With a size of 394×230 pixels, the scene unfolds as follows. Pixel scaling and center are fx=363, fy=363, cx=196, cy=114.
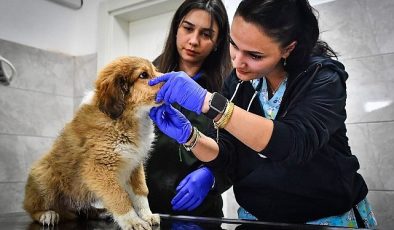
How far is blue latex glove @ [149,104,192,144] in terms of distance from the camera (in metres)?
1.35

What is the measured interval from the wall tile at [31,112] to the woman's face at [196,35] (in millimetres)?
1335

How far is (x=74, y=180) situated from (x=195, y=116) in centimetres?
71

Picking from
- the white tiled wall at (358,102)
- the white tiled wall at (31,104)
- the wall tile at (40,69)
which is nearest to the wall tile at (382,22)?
the white tiled wall at (358,102)

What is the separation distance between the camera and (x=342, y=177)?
1286 mm

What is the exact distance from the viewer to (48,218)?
4.17 ft

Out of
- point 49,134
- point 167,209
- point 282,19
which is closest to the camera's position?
point 282,19

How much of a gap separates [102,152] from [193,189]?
0.48 metres

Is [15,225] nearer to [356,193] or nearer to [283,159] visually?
[283,159]

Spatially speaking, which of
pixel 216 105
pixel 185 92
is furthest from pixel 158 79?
pixel 216 105

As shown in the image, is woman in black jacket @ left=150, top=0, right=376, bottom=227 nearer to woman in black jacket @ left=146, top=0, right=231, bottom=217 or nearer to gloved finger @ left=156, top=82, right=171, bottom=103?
gloved finger @ left=156, top=82, right=171, bottom=103

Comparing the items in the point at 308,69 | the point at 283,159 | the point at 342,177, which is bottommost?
the point at 342,177

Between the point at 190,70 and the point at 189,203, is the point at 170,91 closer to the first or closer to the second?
the point at 189,203

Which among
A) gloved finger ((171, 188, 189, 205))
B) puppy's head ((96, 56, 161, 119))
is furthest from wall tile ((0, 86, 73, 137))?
puppy's head ((96, 56, 161, 119))

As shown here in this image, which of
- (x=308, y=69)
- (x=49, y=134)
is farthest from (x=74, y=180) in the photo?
(x=49, y=134)
